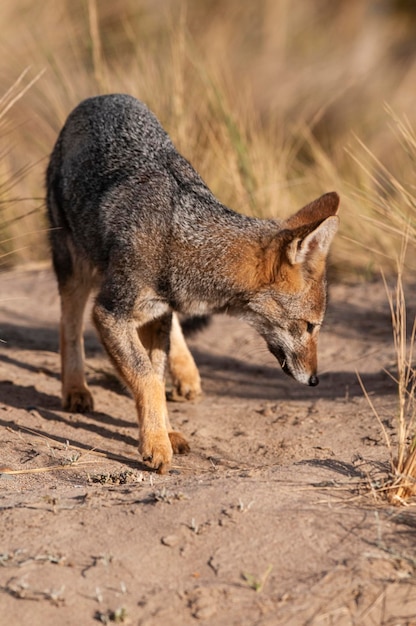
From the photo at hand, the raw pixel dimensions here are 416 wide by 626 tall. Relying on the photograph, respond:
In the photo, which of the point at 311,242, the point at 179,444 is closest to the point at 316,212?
the point at 311,242

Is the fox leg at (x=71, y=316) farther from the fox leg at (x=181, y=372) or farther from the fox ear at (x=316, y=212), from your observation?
the fox ear at (x=316, y=212)

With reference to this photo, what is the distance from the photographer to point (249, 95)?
8938mm

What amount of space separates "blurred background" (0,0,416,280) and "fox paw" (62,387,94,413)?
1135 mm

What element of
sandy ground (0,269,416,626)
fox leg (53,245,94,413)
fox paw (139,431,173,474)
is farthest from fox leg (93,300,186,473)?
fox leg (53,245,94,413)

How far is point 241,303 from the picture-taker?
5148mm

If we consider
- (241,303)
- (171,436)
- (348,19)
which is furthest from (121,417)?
(348,19)

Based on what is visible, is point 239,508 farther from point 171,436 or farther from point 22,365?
point 22,365

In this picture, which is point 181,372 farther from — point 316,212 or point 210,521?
point 210,521

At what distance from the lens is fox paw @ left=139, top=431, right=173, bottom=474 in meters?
4.88

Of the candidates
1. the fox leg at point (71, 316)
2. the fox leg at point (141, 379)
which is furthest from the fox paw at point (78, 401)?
the fox leg at point (141, 379)

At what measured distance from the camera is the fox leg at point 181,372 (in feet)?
20.7

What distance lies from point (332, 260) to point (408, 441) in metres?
4.49

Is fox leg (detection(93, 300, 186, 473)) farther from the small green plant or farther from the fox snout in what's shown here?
the small green plant

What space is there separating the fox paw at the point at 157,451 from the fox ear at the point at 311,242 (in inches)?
46.1
